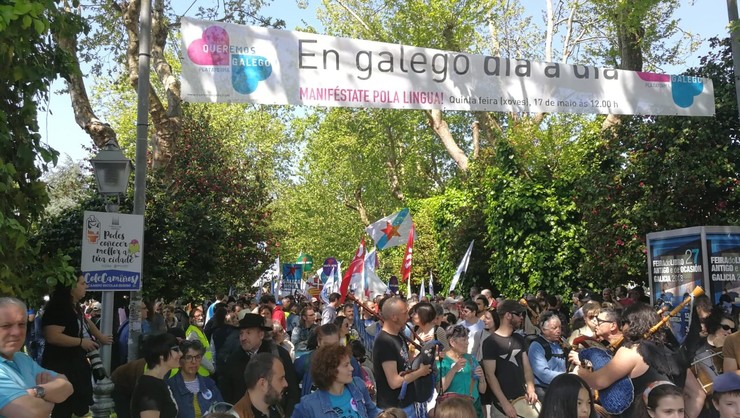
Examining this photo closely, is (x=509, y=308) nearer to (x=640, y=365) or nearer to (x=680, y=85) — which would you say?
(x=640, y=365)

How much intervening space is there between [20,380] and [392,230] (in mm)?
14638

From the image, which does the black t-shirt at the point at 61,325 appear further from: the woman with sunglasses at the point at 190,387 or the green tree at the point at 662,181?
the green tree at the point at 662,181

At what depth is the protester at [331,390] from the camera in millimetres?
5625

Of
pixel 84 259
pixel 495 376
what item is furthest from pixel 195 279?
pixel 495 376

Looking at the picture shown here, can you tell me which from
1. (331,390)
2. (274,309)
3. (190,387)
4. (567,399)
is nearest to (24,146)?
(190,387)

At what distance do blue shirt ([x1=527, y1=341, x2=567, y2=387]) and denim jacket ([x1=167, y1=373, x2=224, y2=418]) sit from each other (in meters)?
3.14

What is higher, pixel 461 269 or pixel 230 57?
pixel 230 57

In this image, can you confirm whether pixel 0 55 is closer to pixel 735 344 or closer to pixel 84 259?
pixel 84 259

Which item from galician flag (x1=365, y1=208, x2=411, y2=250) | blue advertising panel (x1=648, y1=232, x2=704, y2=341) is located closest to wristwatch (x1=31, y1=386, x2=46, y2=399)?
blue advertising panel (x1=648, y1=232, x2=704, y2=341)

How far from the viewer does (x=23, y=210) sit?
22.6 feet

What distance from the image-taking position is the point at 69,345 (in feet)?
26.1

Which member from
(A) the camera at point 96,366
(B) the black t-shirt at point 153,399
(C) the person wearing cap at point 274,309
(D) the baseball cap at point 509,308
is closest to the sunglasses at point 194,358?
(B) the black t-shirt at point 153,399

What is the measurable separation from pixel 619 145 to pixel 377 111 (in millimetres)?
21504

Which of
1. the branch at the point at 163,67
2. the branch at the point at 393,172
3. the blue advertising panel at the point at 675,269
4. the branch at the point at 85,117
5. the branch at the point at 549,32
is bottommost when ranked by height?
the blue advertising panel at the point at 675,269
